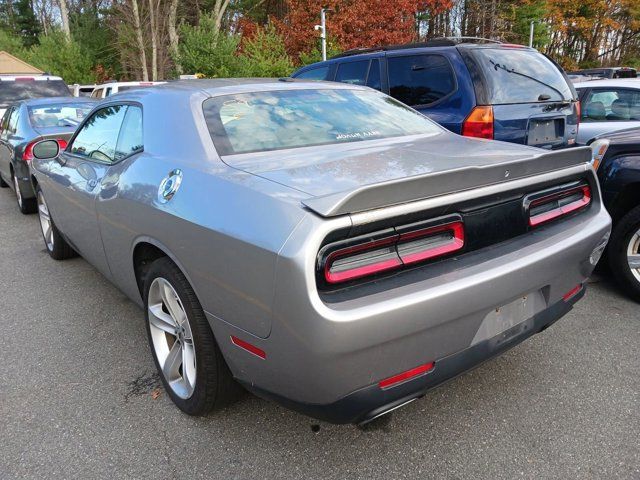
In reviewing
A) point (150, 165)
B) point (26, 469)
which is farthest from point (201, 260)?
point (26, 469)

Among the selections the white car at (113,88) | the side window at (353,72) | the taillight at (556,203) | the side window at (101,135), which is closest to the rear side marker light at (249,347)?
the taillight at (556,203)

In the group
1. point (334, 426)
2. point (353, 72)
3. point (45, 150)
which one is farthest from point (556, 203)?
point (353, 72)

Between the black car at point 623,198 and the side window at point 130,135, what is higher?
the side window at point 130,135

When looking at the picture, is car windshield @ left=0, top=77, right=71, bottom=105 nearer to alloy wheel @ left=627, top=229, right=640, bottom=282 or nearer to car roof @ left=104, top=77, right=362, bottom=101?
car roof @ left=104, top=77, right=362, bottom=101

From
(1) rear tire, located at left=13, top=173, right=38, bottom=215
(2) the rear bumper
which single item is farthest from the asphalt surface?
(1) rear tire, located at left=13, top=173, right=38, bottom=215

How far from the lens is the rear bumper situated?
1.83 metres

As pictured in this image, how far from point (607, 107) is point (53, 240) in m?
6.38

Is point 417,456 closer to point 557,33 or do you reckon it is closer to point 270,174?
point 270,174

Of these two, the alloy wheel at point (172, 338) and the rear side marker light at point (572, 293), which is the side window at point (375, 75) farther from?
the alloy wheel at point (172, 338)

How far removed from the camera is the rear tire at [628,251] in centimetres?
367

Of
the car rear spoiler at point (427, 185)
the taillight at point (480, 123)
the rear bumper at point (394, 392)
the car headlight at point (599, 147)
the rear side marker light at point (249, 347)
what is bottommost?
the rear bumper at point (394, 392)

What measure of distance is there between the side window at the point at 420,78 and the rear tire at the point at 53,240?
3.71m

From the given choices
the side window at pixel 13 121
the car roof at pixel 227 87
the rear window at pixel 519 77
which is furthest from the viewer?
the side window at pixel 13 121

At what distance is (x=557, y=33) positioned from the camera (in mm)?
39875
